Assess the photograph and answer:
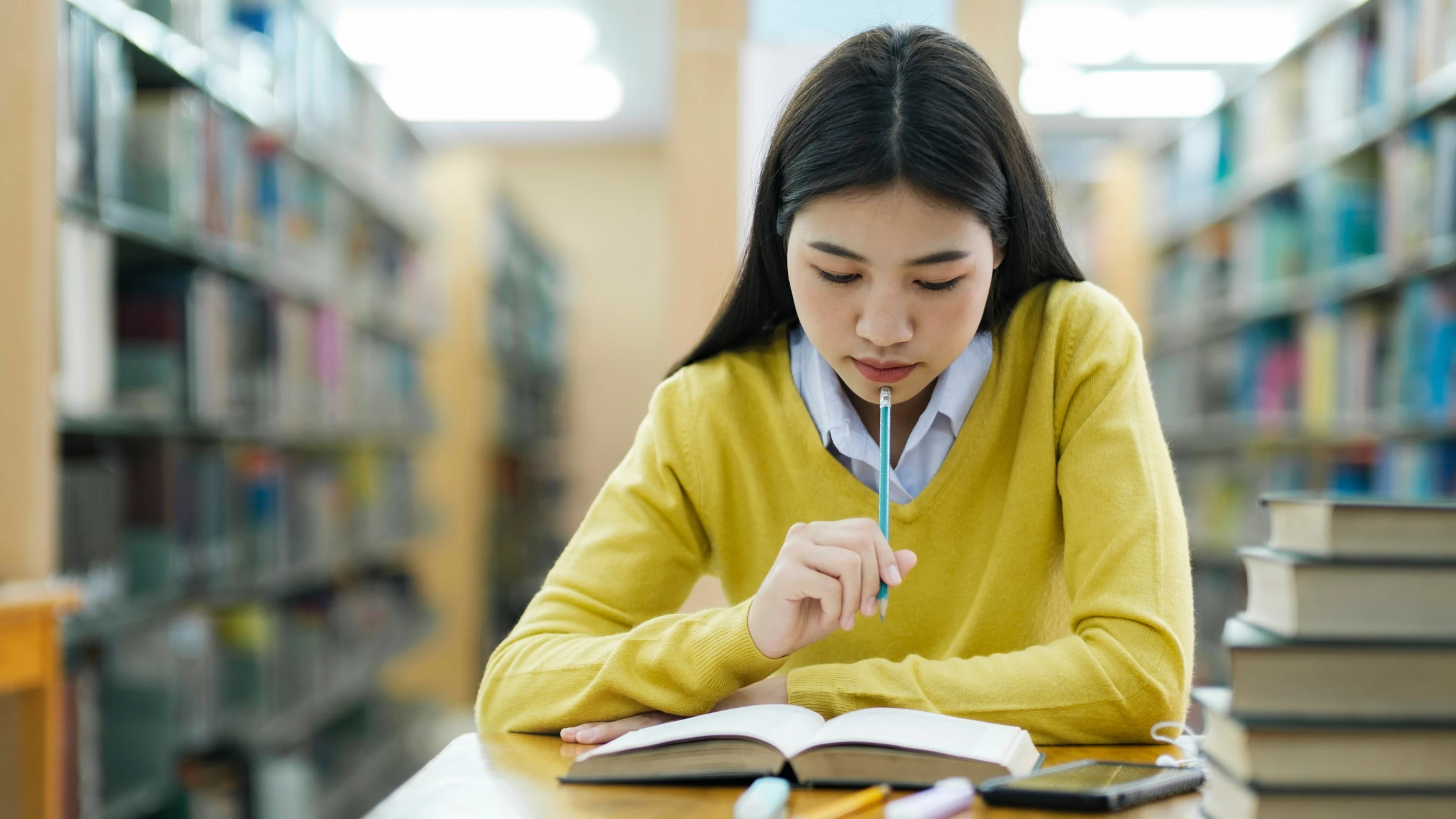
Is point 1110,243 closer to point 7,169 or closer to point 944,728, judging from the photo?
point 7,169

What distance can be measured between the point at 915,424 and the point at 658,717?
408mm

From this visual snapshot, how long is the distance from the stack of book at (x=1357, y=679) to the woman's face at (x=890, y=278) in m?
0.41

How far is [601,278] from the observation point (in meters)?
7.94

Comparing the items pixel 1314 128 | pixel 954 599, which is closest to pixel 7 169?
pixel 954 599

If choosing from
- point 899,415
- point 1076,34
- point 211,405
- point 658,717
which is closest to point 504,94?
point 1076,34

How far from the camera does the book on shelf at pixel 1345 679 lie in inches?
24.8

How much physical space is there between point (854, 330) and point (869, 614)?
0.86ft

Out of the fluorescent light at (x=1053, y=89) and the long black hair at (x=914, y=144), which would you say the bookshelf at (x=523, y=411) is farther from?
the long black hair at (x=914, y=144)

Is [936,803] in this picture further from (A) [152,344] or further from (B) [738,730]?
(A) [152,344]

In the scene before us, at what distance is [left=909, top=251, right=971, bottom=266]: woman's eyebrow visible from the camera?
99 centimetres

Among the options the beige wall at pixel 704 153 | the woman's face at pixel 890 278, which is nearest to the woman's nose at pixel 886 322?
the woman's face at pixel 890 278

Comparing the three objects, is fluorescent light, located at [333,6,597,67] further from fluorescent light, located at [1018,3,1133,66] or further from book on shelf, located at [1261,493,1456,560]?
book on shelf, located at [1261,493,1456,560]

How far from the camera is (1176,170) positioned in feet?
15.4

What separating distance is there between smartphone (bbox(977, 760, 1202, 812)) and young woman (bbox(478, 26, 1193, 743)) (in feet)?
0.54
